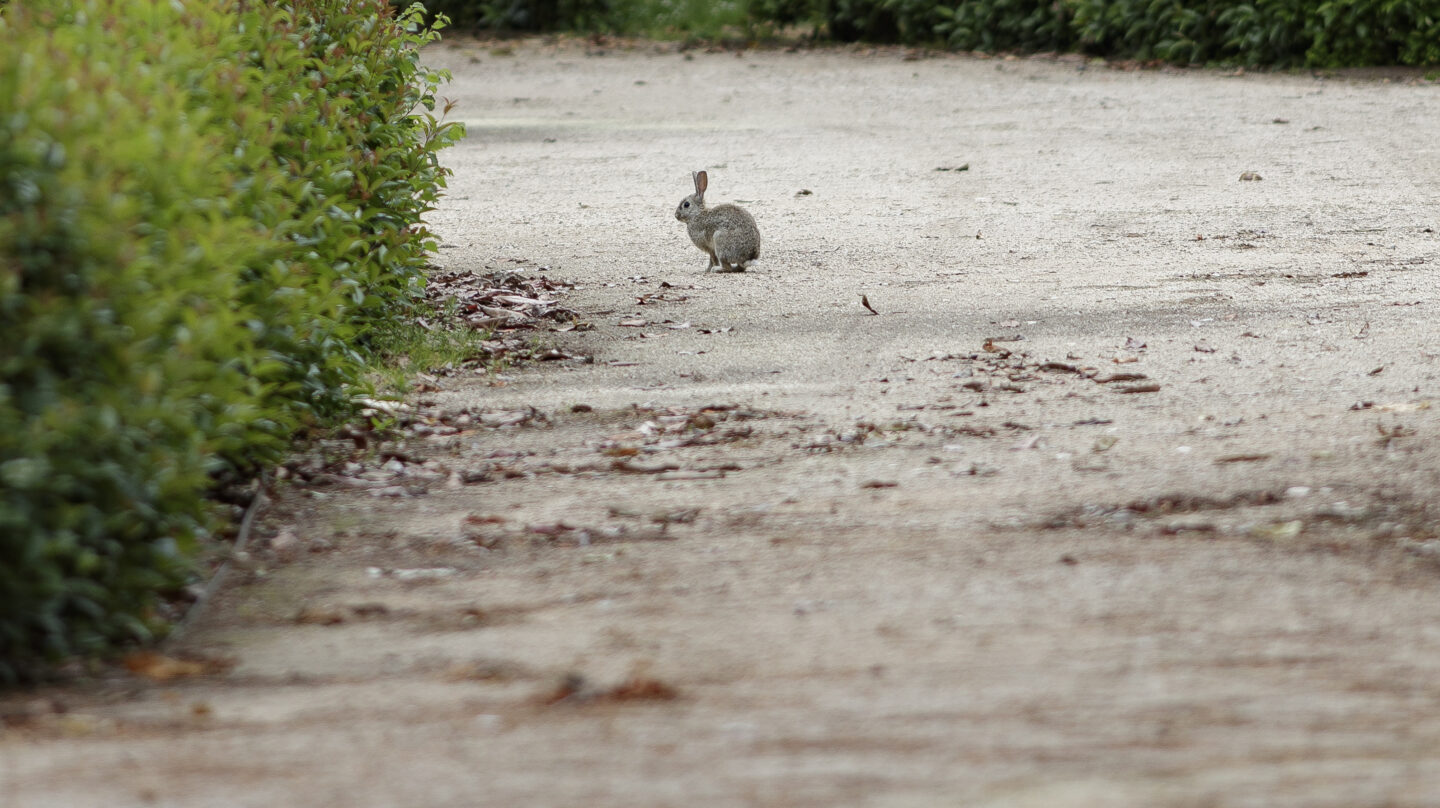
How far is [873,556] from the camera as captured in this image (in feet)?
15.5

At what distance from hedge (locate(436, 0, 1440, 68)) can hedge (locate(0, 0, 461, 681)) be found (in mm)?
16605

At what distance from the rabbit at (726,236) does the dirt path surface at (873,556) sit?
0.14m

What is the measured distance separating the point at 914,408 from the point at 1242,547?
2.04 m

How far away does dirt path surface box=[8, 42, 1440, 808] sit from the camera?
334 centimetres

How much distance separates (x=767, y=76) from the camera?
22.4 m

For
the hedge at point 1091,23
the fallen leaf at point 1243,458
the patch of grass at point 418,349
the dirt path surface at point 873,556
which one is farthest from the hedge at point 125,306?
the hedge at point 1091,23

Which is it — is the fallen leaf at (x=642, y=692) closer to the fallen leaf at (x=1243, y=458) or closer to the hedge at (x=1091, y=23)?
the fallen leaf at (x=1243, y=458)

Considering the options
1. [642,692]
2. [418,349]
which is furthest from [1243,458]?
[418,349]

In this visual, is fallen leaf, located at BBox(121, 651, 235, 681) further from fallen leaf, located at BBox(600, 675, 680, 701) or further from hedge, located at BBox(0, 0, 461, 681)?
fallen leaf, located at BBox(600, 675, 680, 701)

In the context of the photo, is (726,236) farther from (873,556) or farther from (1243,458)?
A: (873,556)

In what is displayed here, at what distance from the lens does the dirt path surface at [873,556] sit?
10.9 ft

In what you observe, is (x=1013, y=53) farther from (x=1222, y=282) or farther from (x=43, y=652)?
(x=43, y=652)

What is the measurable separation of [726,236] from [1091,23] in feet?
45.0

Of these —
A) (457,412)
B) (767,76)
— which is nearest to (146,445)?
(457,412)
